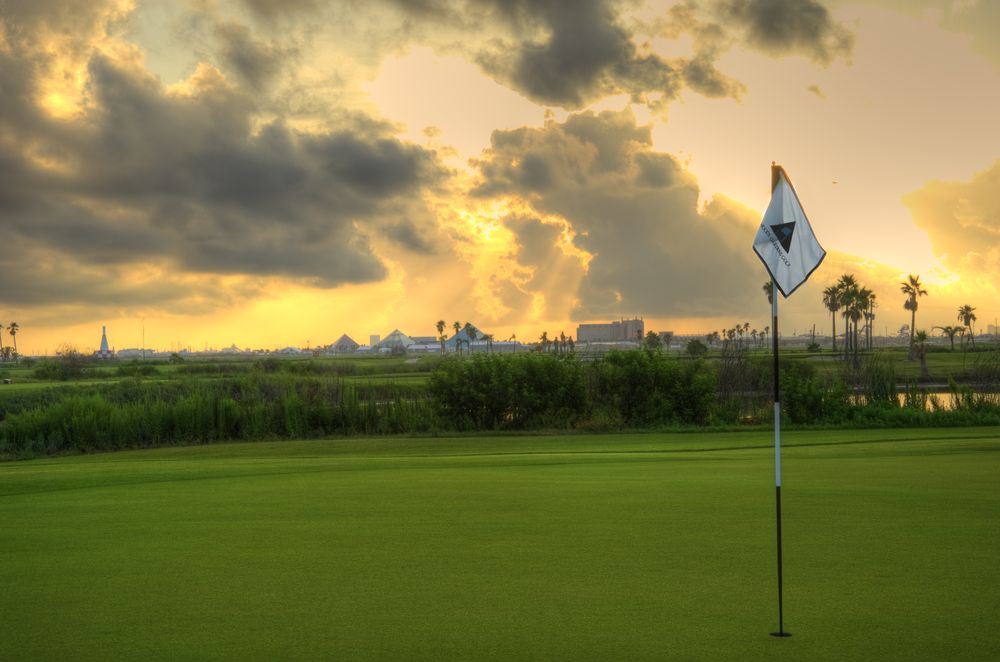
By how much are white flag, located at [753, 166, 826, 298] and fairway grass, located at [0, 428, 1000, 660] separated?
2.19 meters

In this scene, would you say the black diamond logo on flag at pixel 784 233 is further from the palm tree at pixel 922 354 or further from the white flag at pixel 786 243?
the palm tree at pixel 922 354

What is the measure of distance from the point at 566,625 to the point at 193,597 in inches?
102

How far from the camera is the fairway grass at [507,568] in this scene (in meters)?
4.81

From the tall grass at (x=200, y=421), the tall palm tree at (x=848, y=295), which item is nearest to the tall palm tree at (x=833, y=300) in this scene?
the tall palm tree at (x=848, y=295)

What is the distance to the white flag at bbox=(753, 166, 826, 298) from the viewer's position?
5730mm

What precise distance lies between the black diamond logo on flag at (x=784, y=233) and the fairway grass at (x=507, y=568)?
94.2 inches

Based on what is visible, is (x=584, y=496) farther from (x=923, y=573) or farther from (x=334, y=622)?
(x=334, y=622)

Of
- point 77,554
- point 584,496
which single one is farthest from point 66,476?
point 584,496

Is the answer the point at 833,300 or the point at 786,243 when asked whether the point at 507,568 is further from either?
the point at 833,300

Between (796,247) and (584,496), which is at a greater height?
(796,247)

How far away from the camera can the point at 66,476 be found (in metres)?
14.5

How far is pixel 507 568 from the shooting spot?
21.0 feet

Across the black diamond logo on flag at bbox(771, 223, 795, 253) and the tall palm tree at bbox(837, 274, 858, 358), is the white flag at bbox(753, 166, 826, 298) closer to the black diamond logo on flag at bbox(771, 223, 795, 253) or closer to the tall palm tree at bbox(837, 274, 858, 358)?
the black diamond logo on flag at bbox(771, 223, 795, 253)

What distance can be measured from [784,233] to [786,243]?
0.08 metres
